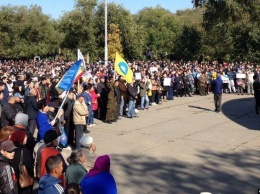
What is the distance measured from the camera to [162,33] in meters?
58.3

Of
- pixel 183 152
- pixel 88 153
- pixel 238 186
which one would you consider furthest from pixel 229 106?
pixel 88 153

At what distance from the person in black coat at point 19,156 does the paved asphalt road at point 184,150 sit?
2346 mm

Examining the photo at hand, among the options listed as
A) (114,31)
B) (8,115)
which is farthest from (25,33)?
(8,115)

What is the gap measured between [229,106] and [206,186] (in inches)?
475

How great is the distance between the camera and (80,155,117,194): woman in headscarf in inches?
191

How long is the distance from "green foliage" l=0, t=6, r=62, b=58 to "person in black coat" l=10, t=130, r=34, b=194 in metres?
42.4

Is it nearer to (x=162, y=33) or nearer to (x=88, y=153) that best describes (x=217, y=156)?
(x=88, y=153)

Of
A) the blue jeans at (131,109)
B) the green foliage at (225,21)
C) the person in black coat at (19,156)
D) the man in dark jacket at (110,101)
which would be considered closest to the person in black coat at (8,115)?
the person in black coat at (19,156)

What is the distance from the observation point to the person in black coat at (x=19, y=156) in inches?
247

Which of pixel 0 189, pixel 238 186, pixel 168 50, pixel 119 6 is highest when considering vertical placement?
pixel 119 6

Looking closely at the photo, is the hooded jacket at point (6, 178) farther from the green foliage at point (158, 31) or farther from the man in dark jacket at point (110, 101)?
the green foliage at point (158, 31)

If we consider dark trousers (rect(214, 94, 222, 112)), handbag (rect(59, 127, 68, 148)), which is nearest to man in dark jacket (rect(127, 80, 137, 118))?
dark trousers (rect(214, 94, 222, 112))

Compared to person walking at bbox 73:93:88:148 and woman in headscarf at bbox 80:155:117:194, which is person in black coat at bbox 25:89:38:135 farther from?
woman in headscarf at bbox 80:155:117:194

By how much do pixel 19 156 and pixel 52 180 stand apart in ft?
5.16
